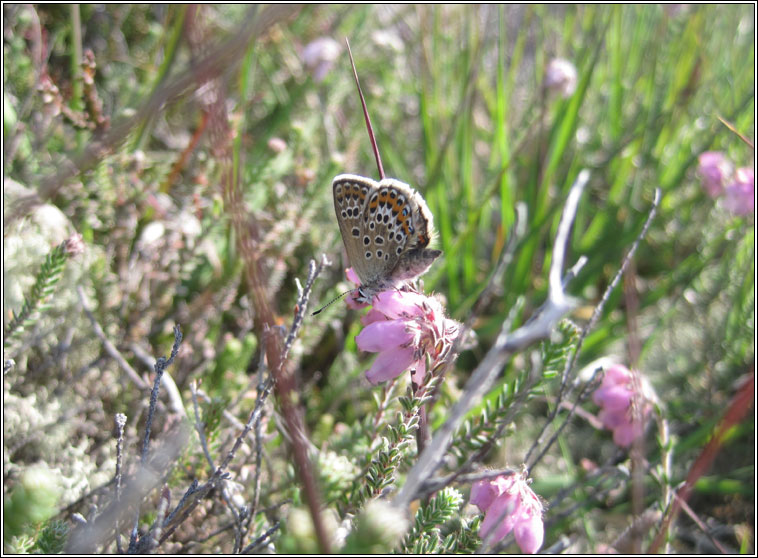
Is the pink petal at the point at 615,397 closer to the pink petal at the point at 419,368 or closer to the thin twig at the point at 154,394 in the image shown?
the pink petal at the point at 419,368

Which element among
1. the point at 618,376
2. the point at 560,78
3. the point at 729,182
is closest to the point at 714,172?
the point at 729,182

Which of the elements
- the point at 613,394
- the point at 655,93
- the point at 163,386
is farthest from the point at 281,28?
the point at 613,394

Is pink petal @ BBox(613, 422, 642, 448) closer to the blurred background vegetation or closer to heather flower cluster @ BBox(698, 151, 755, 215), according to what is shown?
the blurred background vegetation

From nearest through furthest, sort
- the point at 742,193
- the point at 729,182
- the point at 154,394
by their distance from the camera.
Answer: the point at 154,394
the point at 742,193
the point at 729,182

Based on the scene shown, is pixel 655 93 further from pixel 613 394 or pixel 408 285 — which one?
pixel 408 285

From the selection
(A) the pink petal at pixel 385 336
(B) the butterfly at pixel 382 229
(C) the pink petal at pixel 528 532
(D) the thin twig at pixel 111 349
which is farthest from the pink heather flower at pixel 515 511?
(D) the thin twig at pixel 111 349

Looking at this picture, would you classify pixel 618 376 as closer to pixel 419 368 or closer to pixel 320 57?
pixel 419 368
